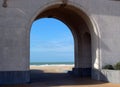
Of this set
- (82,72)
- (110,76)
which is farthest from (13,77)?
(82,72)

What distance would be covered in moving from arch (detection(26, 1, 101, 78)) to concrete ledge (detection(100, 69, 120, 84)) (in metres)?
0.92

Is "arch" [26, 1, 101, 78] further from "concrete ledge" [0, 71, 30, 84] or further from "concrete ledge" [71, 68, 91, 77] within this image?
"concrete ledge" [0, 71, 30, 84]

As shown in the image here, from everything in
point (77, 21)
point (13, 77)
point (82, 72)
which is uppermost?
point (77, 21)

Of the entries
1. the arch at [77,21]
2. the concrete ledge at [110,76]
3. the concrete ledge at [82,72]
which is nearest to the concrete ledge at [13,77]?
the arch at [77,21]

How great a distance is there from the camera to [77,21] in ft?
84.4

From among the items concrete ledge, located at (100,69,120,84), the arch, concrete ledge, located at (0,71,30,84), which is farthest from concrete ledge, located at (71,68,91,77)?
concrete ledge, located at (0,71,30,84)

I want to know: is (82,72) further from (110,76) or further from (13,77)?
(13,77)

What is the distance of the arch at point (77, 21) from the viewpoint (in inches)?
838

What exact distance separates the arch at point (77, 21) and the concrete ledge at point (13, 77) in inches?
76.7

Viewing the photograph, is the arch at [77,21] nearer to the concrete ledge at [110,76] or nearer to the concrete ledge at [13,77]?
the concrete ledge at [110,76]

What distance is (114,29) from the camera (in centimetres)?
2206

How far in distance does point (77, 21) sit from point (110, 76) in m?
7.56

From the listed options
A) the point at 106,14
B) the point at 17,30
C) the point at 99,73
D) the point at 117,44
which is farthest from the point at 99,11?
the point at 17,30

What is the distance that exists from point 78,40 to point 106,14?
505 cm
